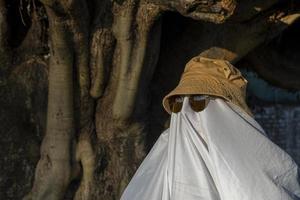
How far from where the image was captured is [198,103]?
321 cm

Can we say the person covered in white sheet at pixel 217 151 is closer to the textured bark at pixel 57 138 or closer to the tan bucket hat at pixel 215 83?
the tan bucket hat at pixel 215 83

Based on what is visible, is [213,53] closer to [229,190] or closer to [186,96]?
[186,96]

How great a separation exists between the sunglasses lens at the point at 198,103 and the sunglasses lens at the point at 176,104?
3.1 inches

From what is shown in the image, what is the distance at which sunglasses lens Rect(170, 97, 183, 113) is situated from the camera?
328 centimetres

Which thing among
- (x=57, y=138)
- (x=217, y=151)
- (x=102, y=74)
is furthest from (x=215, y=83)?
(x=57, y=138)

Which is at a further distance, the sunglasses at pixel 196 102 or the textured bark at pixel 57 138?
the textured bark at pixel 57 138

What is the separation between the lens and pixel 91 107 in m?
4.41

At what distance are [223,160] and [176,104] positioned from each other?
467mm

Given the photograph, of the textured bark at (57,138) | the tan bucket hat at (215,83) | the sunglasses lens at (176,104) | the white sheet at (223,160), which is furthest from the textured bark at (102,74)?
the white sheet at (223,160)

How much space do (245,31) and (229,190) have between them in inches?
72.8

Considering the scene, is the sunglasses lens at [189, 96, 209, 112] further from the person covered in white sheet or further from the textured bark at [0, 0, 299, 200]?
the textured bark at [0, 0, 299, 200]

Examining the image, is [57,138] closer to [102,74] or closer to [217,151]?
[102,74]

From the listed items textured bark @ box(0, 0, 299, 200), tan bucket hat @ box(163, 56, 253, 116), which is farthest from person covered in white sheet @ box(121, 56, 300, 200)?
textured bark @ box(0, 0, 299, 200)

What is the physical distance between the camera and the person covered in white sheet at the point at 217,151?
2.98m
